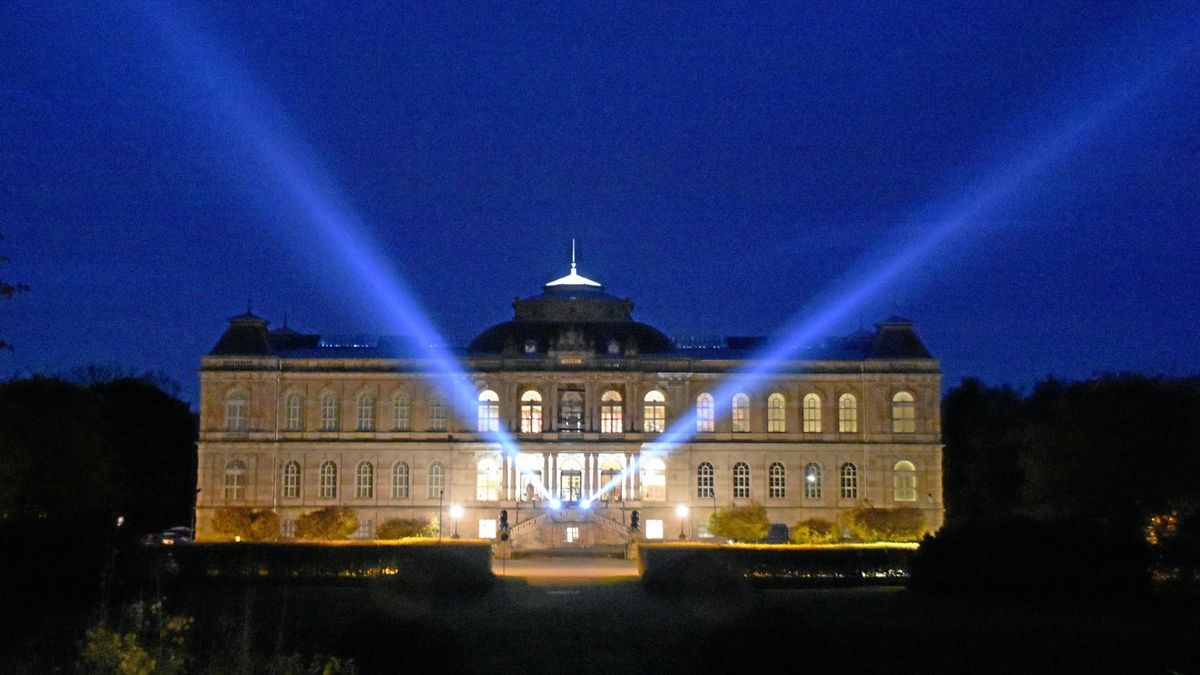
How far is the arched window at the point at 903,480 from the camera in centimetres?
8131

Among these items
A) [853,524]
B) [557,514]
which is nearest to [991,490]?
[853,524]

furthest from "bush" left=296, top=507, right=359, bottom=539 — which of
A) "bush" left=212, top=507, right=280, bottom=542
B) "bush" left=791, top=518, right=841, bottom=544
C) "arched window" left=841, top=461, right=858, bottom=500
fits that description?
"arched window" left=841, top=461, right=858, bottom=500

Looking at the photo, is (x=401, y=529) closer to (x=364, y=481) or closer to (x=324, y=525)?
(x=324, y=525)

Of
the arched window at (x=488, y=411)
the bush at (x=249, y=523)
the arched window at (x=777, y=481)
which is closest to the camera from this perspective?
the bush at (x=249, y=523)

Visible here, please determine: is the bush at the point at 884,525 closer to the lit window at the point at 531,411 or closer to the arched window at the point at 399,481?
the lit window at the point at 531,411

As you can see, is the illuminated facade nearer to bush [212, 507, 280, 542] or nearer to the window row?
the window row

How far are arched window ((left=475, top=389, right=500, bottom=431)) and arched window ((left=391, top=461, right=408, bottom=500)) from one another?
4738 millimetres

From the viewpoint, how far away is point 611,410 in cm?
8206

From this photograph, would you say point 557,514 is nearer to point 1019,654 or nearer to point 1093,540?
point 1093,540

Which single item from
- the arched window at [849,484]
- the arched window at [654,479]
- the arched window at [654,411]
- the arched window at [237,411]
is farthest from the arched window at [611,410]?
the arched window at [237,411]

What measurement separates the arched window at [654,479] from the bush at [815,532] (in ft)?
25.0

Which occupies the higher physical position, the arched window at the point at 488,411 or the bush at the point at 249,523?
the arched window at the point at 488,411

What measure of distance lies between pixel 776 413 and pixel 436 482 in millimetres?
19566

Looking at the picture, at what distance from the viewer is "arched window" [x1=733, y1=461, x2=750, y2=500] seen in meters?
81.3
